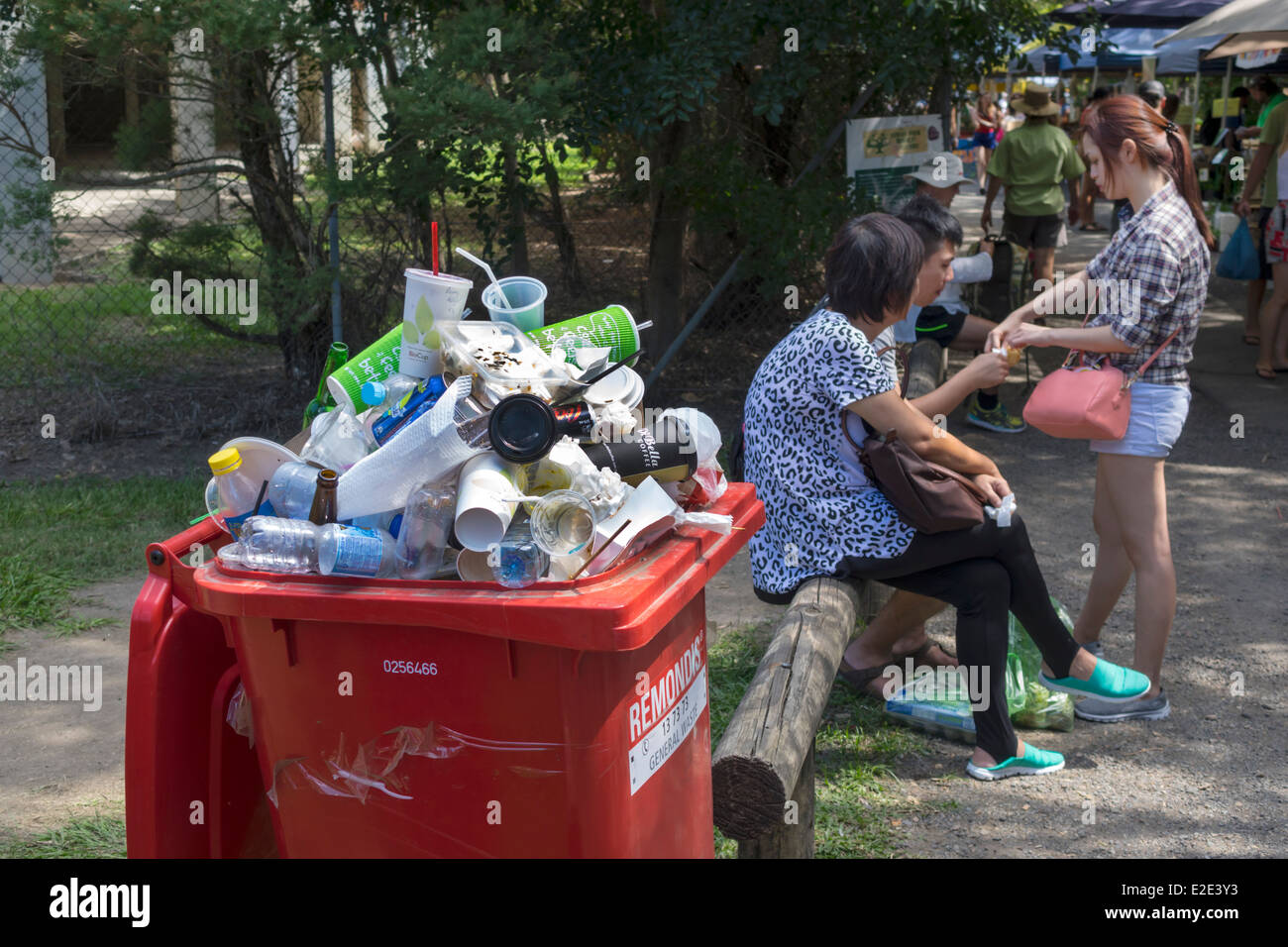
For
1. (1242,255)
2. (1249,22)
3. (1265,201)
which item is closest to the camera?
(1249,22)

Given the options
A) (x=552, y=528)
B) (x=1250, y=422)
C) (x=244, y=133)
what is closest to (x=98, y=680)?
(x=552, y=528)

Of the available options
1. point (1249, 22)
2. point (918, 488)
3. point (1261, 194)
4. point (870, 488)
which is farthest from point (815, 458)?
point (1261, 194)

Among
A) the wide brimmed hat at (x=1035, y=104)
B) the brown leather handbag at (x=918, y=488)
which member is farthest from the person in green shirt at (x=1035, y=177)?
the brown leather handbag at (x=918, y=488)

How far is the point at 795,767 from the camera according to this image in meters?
2.36

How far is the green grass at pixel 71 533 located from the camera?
4.82 meters

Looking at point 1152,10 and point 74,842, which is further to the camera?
point 1152,10

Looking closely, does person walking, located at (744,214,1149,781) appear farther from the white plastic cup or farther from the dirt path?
the dirt path

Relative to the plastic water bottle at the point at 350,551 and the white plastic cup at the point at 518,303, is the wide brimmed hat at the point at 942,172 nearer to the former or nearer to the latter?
the white plastic cup at the point at 518,303

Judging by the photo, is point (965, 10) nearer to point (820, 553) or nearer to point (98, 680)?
point (820, 553)

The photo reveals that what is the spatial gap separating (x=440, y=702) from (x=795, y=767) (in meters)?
0.72

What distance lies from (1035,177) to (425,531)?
787cm

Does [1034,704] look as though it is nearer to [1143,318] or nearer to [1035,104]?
[1143,318]

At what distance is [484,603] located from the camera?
197cm

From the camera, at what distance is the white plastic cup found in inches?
98.3
